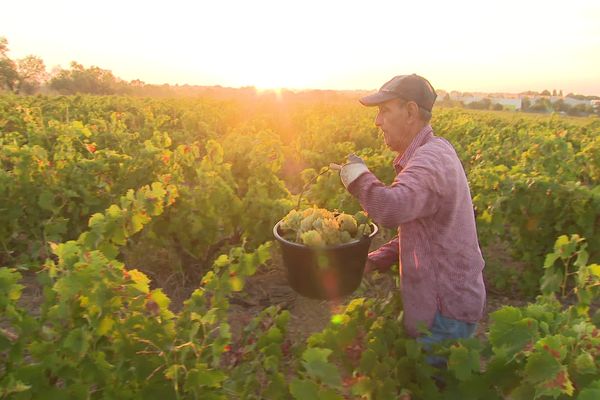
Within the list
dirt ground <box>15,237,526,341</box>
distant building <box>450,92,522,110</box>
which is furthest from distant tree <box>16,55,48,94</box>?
dirt ground <box>15,237,526,341</box>

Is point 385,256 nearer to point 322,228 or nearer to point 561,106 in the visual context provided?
point 322,228

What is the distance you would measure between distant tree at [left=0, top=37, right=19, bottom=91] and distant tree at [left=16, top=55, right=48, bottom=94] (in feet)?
3.08

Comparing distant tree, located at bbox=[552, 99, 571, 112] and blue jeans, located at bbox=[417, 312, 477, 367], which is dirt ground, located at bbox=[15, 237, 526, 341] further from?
distant tree, located at bbox=[552, 99, 571, 112]

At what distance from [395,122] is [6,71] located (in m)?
70.6

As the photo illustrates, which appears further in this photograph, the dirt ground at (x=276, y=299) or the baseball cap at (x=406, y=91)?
the dirt ground at (x=276, y=299)

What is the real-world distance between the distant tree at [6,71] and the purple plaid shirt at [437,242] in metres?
69.7

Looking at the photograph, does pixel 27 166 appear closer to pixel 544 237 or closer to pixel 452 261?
pixel 452 261

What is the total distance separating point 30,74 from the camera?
65812 mm

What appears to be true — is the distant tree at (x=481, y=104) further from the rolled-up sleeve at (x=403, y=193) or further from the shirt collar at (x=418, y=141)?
the rolled-up sleeve at (x=403, y=193)

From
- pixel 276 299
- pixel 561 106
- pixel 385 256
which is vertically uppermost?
pixel 385 256

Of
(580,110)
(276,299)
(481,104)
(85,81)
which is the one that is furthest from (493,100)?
(276,299)

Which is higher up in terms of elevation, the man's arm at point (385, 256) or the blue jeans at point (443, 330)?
the man's arm at point (385, 256)

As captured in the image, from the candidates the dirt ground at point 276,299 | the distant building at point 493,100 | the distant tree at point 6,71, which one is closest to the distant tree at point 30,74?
the distant tree at point 6,71

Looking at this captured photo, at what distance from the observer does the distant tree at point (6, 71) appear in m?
59.6
